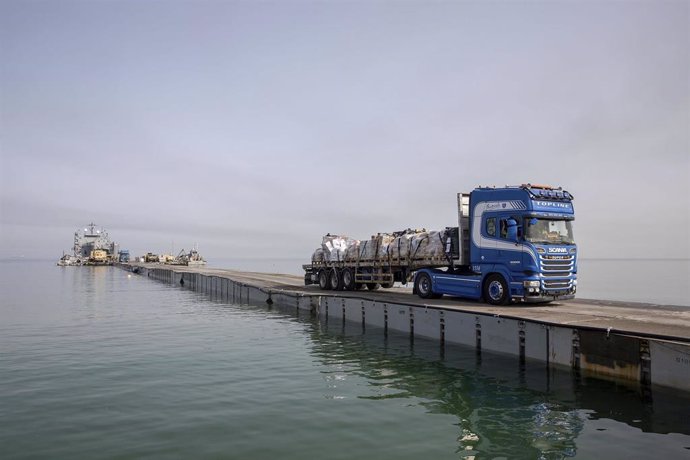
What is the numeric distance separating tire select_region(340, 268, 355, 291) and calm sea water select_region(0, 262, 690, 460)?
11.2 metres

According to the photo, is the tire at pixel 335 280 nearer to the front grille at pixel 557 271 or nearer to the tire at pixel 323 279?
the tire at pixel 323 279

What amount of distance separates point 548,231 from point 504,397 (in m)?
8.73

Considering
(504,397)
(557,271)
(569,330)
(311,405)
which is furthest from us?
(557,271)

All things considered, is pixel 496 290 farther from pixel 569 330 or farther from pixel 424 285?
pixel 569 330

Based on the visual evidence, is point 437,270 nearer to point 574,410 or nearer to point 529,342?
point 529,342

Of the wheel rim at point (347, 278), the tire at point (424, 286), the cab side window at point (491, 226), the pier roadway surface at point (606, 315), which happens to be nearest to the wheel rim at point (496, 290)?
the pier roadway surface at point (606, 315)

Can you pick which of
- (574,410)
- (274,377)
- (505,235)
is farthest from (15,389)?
(505,235)

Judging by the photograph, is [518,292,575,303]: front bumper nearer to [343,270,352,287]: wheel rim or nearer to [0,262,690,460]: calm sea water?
[0,262,690,460]: calm sea water

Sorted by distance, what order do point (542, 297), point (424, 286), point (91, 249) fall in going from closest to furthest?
1. point (542, 297)
2. point (424, 286)
3. point (91, 249)

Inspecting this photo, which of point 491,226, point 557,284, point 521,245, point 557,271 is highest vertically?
point 491,226

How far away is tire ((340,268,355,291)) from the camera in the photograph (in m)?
31.4

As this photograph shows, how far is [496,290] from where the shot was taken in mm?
19828

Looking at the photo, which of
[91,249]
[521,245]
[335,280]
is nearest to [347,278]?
[335,280]

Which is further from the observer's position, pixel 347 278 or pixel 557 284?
pixel 347 278
